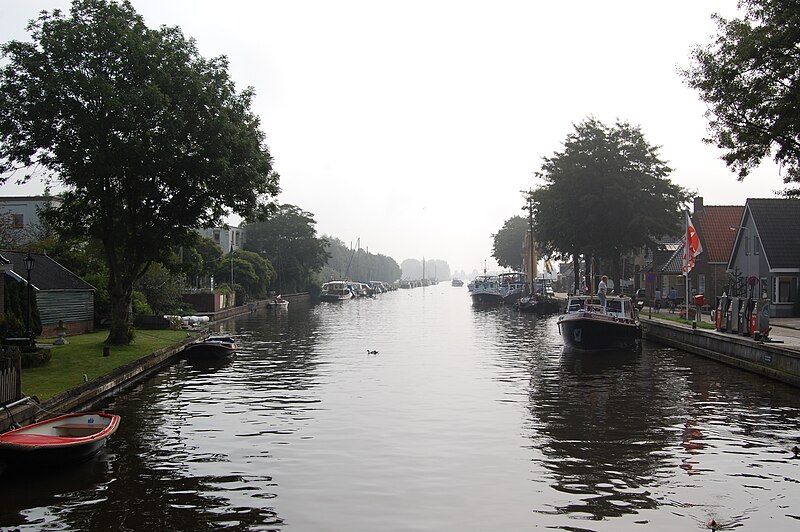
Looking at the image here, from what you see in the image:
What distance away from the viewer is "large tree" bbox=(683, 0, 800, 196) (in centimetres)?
2455

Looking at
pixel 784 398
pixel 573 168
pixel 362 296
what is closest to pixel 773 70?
pixel 784 398

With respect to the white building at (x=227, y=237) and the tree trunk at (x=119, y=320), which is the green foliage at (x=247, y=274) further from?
the tree trunk at (x=119, y=320)

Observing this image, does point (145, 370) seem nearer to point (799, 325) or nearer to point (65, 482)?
point (65, 482)

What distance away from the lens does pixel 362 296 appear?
148000 millimetres

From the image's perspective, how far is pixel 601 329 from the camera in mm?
39188

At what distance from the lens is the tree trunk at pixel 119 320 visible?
33625 mm

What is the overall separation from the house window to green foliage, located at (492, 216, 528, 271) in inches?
4441

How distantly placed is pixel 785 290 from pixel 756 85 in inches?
1074

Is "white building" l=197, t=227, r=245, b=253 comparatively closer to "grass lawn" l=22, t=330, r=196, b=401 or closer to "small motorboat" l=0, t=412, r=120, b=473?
"grass lawn" l=22, t=330, r=196, b=401

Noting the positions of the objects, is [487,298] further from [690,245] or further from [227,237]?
[690,245]

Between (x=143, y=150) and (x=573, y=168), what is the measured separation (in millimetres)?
43357

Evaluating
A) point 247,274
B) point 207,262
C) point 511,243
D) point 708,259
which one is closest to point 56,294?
point 207,262

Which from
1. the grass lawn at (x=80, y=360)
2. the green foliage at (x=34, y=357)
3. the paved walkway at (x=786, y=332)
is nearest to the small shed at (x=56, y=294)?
the grass lawn at (x=80, y=360)

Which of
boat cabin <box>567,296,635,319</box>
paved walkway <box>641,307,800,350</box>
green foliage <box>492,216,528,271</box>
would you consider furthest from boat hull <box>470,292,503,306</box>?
boat cabin <box>567,296,635,319</box>
